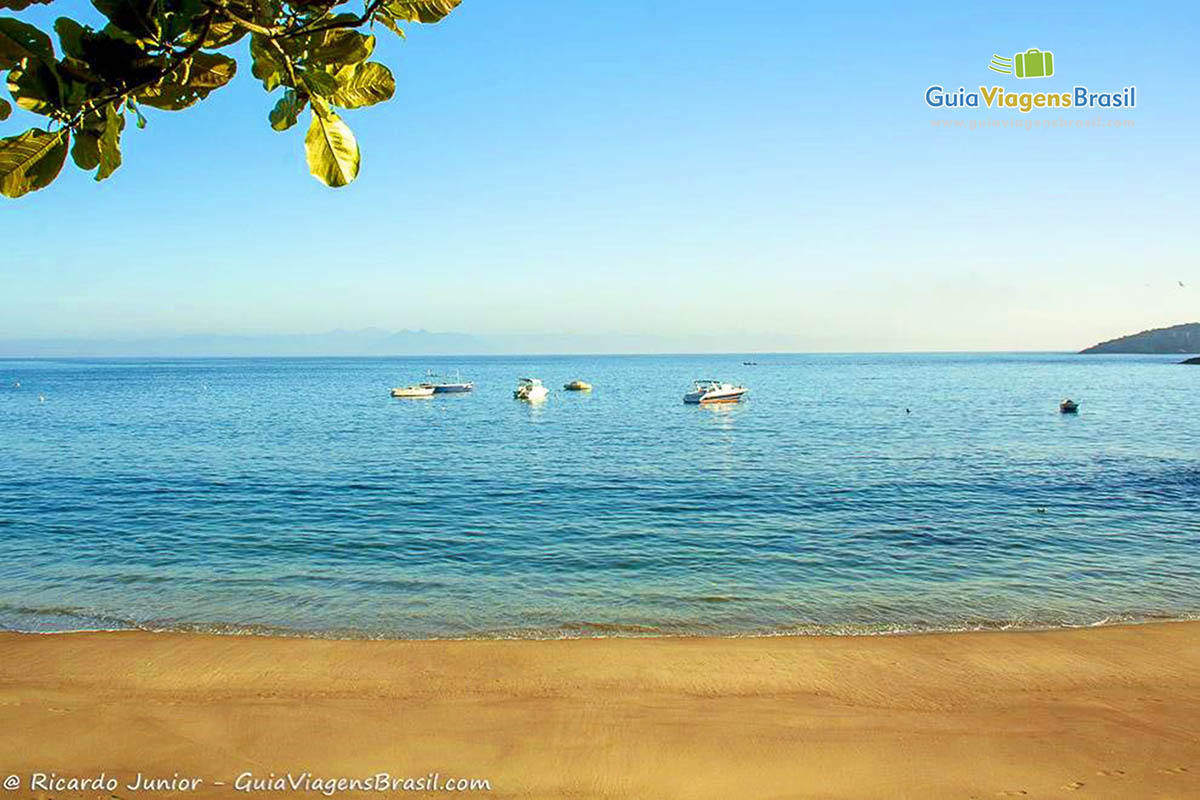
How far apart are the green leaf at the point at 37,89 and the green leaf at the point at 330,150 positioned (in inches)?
15.7

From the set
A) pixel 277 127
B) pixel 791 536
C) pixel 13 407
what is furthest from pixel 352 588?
pixel 13 407

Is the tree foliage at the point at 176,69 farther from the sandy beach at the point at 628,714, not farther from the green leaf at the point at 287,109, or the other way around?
the sandy beach at the point at 628,714

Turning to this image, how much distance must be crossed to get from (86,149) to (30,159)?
90 millimetres

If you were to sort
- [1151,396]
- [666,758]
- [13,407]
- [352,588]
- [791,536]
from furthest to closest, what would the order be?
[1151,396]
[13,407]
[791,536]
[352,588]
[666,758]

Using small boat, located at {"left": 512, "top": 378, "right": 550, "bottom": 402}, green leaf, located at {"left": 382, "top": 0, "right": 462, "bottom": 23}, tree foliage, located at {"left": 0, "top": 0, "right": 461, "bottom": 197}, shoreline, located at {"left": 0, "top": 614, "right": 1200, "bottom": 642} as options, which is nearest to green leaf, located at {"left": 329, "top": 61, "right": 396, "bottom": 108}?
tree foliage, located at {"left": 0, "top": 0, "right": 461, "bottom": 197}

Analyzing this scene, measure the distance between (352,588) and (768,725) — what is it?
33.5 feet

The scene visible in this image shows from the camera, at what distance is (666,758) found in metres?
9.10

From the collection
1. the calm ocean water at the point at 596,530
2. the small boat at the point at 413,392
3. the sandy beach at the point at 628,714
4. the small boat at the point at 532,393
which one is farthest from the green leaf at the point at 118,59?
the small boat at the point at 413,392

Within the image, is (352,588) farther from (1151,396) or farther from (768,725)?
(1151,396)

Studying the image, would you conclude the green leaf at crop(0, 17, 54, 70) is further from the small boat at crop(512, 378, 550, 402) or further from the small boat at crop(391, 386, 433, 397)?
the small boat at crop(391, 386, 433, 397)

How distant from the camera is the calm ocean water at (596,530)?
50.4 feet

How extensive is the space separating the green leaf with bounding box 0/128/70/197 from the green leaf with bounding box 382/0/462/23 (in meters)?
0.60

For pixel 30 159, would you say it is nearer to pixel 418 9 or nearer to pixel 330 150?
pixel 330 150

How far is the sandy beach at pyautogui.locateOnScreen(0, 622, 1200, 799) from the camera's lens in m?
8.66
